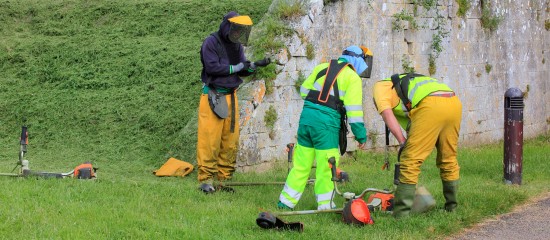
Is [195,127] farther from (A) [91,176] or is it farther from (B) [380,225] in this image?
(B) [380,225]

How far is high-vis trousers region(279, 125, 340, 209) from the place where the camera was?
828cm

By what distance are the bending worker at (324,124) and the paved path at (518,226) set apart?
1404mm

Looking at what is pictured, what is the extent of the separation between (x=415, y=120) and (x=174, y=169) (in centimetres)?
352

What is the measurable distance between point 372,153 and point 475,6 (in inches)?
157

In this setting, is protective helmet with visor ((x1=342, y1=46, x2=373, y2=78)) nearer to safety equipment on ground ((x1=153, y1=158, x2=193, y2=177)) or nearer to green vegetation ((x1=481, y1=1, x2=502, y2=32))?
safety equipment on ground ((x1=153, y1=158, x2=193, y2=177))

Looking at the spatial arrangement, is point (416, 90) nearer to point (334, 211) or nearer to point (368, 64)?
point (368, 64)

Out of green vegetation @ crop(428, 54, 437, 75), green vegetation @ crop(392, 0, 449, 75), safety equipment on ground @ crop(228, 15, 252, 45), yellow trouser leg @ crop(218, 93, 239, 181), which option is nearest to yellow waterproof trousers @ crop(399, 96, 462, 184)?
safety equipment on ground @ crop(228, 15, 252, 45)

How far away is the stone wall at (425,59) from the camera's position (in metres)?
11.6

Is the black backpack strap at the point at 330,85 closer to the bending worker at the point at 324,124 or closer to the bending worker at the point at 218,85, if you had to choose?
the bending worker at the point at 324,124

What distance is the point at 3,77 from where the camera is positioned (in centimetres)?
1330

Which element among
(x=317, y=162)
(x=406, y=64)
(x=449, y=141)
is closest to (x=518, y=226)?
(x=449, y=141)

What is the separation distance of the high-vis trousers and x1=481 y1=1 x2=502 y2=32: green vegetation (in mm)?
7890

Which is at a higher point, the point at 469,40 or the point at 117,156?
the point at 469,40

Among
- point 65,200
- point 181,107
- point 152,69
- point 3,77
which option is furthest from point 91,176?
point 3,77
